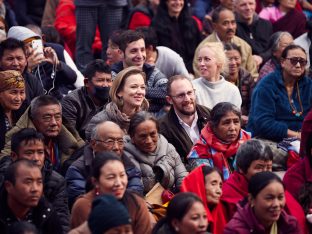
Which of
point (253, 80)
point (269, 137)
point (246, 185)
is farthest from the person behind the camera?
point (253, 80)

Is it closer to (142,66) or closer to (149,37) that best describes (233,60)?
(149,37)

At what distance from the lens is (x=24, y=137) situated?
379 inches

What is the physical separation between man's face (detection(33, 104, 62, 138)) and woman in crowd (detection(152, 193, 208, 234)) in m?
1.97

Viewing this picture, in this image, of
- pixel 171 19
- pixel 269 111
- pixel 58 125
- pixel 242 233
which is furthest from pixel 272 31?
pixel 242 233

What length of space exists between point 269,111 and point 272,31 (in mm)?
3509

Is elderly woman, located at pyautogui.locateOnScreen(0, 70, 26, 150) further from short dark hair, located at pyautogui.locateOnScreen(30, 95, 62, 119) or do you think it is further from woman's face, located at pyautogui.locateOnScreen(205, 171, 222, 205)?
woman's face, located at pyautogui.locateOnScreen(205, 171, 222, 205)

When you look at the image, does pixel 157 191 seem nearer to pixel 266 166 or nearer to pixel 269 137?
pixel 266 166

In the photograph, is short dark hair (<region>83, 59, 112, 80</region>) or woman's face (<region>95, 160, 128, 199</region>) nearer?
woman's face (<region>95, 160, 128, 199</region>)

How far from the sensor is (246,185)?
969cm

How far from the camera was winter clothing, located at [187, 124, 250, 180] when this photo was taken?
10422 millimetres

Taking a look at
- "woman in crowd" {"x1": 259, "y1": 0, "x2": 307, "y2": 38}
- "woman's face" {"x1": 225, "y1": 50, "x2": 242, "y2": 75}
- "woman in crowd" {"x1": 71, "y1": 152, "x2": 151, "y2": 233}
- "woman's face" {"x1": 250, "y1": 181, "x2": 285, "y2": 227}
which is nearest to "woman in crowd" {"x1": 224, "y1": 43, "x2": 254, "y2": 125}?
"woman's face" {"x1": 225, "y1": 50, "x2": 242, "y2": 75}

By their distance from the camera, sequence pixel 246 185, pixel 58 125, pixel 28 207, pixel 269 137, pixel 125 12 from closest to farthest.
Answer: pixel 28 207
pixel 246 185
pixel 58 125
pixel 269 137
pixel 125 12

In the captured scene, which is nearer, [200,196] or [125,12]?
[200,196]

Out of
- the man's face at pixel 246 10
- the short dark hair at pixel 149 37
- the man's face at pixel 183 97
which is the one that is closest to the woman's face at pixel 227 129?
the man's face at pixel 183 97
